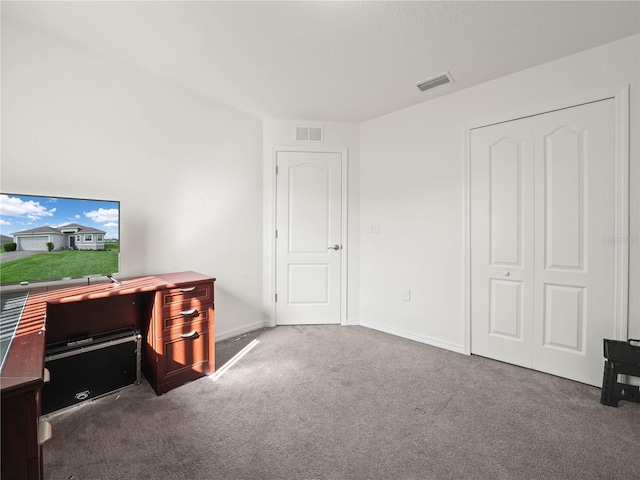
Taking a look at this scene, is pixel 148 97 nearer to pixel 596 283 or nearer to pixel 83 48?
pixel 83 48

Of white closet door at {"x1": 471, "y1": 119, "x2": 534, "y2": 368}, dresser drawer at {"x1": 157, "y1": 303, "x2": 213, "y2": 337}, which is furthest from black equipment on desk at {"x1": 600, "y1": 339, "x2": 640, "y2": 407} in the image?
dresser drawer at {"x1": 157, "y1": 303, "x2": 213, "y2": 337}

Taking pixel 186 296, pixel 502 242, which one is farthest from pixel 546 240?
pixel 186 296

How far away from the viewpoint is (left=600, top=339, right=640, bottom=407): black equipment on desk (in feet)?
6.31

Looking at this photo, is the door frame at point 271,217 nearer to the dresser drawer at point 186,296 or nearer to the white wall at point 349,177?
the white wall at point 349,177

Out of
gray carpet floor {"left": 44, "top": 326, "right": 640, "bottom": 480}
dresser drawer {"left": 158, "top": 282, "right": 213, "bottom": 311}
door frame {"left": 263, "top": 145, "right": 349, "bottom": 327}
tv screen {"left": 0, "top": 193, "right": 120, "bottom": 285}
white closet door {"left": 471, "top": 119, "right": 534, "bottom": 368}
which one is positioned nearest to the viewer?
gray carpet floor {"left": 44, "top": 326, "right": 640, "bottom": 480}

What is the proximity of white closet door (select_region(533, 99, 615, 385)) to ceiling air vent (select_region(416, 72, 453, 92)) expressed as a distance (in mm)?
786

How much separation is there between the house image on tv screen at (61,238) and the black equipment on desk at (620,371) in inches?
139

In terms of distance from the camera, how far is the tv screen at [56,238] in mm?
1747

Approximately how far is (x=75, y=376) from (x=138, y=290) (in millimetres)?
640

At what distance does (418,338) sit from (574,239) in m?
1.62

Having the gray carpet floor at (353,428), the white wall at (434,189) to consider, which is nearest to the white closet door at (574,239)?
the white wall at (434,189)

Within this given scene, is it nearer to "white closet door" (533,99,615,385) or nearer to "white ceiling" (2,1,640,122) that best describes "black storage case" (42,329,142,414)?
"white ceiling" (2,1,640,122)

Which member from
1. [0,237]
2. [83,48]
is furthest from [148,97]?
[0,237]

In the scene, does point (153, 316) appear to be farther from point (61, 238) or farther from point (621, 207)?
point (621, 207)
